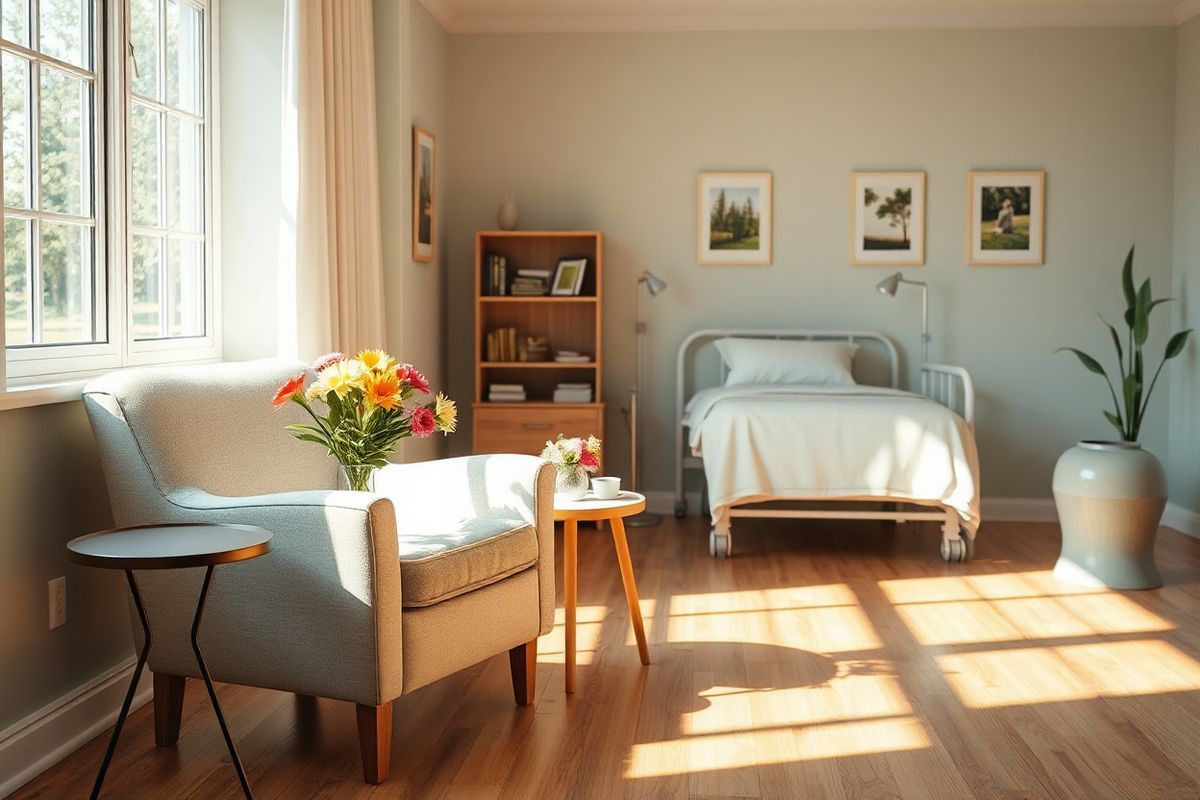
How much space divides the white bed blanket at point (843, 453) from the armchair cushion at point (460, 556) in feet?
6.48

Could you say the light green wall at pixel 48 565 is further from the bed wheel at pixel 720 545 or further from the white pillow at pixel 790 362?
the white pillow at pixel 790 362

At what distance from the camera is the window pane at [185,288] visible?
3.53 m

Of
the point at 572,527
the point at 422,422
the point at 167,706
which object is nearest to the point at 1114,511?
the point at 572,527

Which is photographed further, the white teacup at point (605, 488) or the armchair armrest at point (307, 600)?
the white teacup at point (605, 488)

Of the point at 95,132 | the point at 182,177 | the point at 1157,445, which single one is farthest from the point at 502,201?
the point at 1157,445

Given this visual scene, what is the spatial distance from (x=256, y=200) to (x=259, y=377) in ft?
3.19

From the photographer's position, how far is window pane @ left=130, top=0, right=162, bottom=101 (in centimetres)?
333

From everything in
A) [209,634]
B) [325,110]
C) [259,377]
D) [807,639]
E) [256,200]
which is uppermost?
[325,110]

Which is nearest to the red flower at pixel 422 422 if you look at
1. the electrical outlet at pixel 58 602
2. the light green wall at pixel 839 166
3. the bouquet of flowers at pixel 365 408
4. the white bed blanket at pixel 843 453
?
the bouquet of flowers at pixel 365 408

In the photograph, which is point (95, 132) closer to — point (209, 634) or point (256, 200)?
point (256, 200)

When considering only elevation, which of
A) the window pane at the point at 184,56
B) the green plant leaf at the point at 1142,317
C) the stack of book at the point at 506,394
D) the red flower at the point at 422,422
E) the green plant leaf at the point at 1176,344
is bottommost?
the stack of book at the point at 506,394

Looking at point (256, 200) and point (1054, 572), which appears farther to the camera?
point (1054, 572)

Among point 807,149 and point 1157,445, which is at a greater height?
point 807,149

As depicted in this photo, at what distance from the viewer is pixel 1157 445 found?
5785 mm
